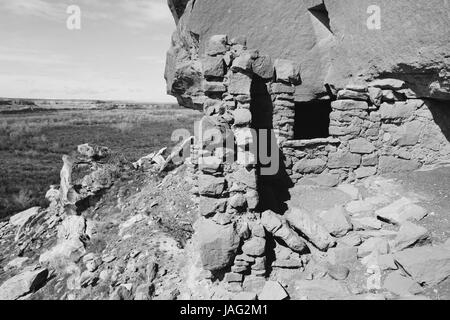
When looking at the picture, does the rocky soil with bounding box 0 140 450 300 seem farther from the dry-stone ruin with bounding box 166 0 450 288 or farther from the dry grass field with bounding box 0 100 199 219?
the dry grass field with bounding box 0 100 199 219

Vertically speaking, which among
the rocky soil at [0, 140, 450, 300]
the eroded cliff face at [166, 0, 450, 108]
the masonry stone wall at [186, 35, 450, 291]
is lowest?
the rocky soil at [0, 140, 450, 300]

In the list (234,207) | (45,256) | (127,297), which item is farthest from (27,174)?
(234,207)

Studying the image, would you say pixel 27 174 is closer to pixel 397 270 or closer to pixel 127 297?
pixel 127 297

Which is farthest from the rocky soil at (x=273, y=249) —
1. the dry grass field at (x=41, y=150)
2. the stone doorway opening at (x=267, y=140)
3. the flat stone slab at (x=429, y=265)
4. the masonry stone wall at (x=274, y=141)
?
the dry grass field at (x=41, y=150)

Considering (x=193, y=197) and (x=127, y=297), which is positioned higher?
(x=193, y=197)

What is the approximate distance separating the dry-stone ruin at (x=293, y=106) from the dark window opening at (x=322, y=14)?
0.02 meters

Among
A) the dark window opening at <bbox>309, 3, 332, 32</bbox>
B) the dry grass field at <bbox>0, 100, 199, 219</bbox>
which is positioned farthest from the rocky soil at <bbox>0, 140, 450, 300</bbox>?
the dry grass field at <bbox>0, 100, 199, 219</bbox>

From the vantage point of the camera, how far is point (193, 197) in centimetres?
667

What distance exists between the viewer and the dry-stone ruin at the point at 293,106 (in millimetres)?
4340

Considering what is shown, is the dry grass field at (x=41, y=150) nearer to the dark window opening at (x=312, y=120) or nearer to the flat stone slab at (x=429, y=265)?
the dark window opening at (x=312, y=120)

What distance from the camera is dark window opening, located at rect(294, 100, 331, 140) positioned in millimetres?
7336

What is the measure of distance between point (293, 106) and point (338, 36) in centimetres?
154

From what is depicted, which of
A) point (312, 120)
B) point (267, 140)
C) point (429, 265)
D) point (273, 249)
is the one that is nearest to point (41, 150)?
point (312, 120)
